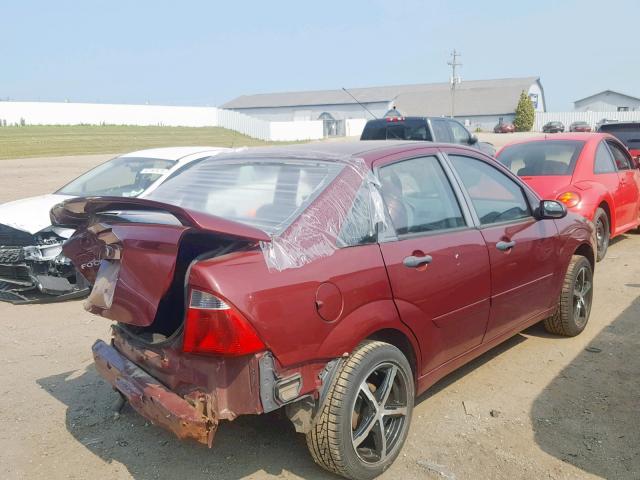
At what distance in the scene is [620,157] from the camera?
8633 mm

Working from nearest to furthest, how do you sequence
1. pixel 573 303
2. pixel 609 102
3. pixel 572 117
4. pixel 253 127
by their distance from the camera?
pixel 573 303 → pixel 253 127 → pixel 572 117 → pixel 609 102

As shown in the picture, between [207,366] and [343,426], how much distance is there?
724 mm

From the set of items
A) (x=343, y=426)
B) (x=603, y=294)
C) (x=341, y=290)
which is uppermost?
(x=341, y=290)

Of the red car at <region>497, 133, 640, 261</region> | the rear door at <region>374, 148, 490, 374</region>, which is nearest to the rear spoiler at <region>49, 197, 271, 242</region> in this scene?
the rear door at <region>374, 148, 490, 374</region>

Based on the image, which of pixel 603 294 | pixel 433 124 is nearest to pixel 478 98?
pixel 433 124

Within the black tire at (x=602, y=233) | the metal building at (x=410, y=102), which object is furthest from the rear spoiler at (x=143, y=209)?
the metal building at (x=410, y=102)

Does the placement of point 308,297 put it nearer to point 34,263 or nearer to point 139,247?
point 139,247

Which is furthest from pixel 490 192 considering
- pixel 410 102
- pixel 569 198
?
pixel 410 102

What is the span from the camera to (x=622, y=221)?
8328mm

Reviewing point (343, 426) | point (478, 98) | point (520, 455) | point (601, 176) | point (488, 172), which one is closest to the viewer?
point (343, 426)

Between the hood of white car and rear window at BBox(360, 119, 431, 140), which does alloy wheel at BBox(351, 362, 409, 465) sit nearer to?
the hood of white car

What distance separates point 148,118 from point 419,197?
2259 inches

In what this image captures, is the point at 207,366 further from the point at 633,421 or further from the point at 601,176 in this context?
the point at 601,176

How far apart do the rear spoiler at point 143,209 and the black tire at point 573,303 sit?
3134mm
